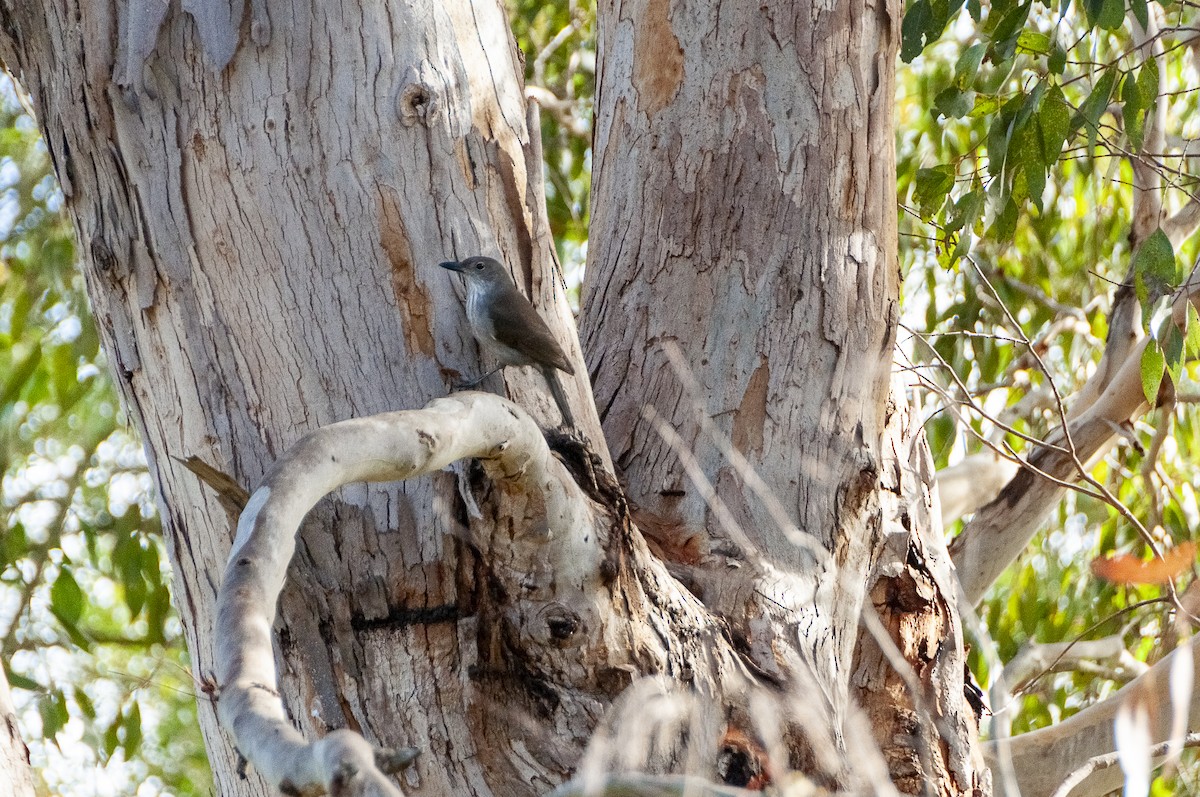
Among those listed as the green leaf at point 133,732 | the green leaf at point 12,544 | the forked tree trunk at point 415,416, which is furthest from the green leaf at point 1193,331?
the green leaf at point 12,544

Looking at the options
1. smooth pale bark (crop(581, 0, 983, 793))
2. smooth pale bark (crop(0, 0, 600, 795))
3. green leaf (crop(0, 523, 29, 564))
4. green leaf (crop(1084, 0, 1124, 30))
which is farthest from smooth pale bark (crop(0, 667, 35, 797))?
green leaf (crop(1084, 0, 1124, 30))

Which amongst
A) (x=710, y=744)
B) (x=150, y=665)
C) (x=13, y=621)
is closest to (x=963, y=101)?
(x=710, y=744)

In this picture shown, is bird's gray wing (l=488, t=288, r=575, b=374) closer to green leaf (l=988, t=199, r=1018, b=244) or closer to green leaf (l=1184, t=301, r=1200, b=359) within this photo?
green leaf (l=988, t=199, r=1018, b=244)

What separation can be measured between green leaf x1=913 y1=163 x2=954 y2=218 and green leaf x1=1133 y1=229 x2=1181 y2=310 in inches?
24.4

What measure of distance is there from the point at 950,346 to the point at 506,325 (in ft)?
10.7

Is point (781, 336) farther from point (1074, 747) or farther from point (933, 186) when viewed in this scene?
point (1074, 747)

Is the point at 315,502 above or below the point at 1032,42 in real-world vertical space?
below

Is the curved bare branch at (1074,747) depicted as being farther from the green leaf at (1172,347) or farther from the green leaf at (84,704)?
the green leaf at (84,704)

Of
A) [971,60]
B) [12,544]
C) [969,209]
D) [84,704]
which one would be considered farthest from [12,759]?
[971,60]

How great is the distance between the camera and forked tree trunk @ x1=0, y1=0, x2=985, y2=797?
6.44 feet

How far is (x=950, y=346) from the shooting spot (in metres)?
4.89

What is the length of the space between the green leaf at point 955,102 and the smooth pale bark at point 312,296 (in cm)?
164

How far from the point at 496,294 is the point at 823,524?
3.12 ft

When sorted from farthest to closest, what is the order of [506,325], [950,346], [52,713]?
[950,346]
[52,713]
[506,325]
